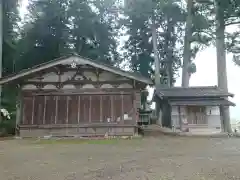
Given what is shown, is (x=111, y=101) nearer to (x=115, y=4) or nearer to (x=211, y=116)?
(x=211, y=116)

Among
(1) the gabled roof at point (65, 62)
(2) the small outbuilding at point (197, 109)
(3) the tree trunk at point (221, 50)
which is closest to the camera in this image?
(1) the gabled roof at point (65, 62)

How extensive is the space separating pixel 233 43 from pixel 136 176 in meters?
16.2

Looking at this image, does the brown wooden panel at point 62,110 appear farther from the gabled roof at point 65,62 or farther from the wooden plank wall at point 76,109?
the gabled roof at point 65,62

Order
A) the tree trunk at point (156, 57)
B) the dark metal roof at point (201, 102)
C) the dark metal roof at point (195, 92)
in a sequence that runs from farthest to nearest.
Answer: the tree trunk at point (156, 57)
the dark metal roof at point (195, 92)
the dark metal roof at point (201, 102)

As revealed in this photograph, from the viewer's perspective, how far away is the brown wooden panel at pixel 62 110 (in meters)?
14.3

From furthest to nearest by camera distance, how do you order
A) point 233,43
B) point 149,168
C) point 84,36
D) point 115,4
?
point 115,4 < point 84,36 < point 233,43 < point 149,168

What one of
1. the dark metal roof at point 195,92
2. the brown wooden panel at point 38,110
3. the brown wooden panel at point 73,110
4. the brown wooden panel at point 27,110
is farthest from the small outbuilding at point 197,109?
the brown wooden panel at point 27,110

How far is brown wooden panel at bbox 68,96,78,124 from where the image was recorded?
1430cm

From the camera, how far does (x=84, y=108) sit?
14375 mm

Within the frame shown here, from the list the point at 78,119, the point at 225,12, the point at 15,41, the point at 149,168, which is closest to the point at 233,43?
the point at 225,12

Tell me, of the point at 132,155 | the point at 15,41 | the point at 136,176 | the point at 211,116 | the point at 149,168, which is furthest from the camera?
the point at 15,41

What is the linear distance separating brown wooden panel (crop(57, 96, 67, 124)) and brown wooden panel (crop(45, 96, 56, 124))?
256mm

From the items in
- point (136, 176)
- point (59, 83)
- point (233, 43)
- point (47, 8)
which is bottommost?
point (136, 176)

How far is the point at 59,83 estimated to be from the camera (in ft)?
48.1
